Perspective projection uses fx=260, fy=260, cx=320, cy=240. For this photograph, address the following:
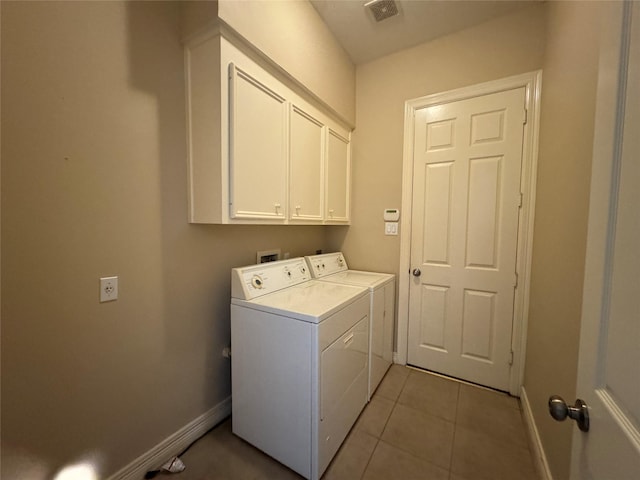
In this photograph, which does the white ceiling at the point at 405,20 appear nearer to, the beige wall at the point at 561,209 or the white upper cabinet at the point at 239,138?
the beige wall at the point at 561,209

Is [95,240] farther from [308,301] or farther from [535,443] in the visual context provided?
[535,443]

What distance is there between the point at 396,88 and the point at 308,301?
205 cm

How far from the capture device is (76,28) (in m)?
1.07

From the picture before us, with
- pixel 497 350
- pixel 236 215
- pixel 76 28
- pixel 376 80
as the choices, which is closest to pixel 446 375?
pixel 497 350

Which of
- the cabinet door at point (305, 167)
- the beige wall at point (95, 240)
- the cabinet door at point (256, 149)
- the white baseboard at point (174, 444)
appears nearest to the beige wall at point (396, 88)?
the cabinet door at point (305, 167)

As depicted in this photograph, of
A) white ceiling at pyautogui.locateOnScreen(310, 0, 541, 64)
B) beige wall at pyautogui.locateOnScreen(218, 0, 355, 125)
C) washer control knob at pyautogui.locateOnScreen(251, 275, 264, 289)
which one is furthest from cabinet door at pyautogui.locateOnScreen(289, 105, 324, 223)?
white ceiling at pyautogui.locateOnScreen(310, 0, 541, 64)

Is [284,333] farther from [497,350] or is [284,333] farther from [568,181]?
[497,350]

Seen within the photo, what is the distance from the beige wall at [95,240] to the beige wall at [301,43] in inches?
15.7

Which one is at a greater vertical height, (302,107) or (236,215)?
(302,107)

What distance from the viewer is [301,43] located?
1750mm

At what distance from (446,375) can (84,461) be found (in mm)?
2405

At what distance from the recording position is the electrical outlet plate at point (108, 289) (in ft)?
3.89

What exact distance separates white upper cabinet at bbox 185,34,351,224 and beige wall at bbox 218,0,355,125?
11 cm

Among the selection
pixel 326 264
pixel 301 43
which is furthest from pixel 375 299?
pixel 301 43
